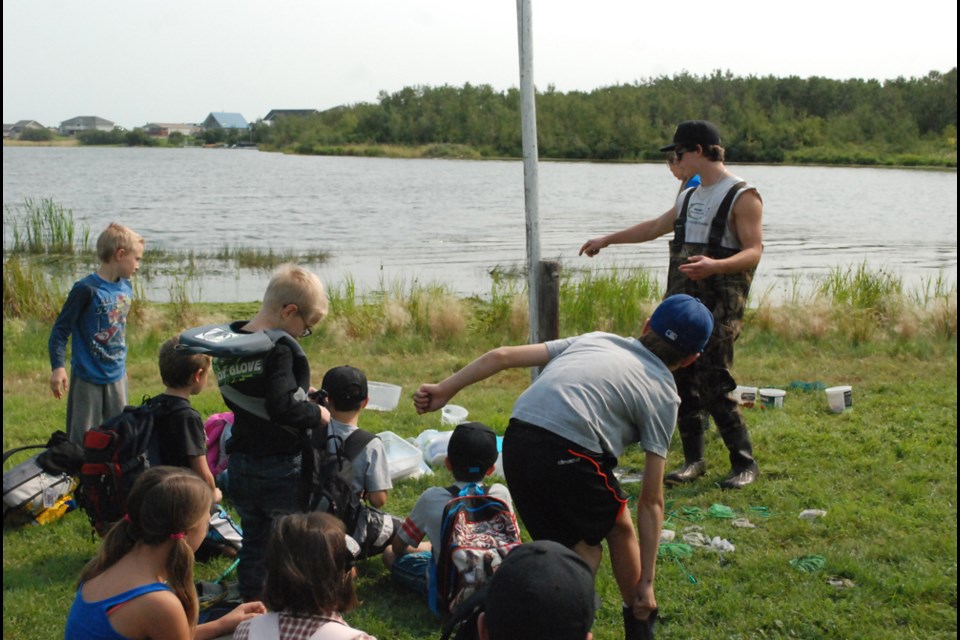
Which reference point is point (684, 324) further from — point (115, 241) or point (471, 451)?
point (115, 241)

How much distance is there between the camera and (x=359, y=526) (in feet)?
14.7

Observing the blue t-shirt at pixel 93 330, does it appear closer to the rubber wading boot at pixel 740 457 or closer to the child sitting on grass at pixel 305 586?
the child sitting on grass at pixel 305 586

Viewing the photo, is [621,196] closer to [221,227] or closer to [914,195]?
[914,195]

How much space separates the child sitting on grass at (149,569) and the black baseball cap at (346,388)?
135cm

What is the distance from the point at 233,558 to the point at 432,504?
1.23 metres

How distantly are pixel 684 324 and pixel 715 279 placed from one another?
7.96ft

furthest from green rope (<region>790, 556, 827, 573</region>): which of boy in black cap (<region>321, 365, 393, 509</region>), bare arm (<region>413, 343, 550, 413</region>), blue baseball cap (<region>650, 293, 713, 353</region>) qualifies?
boy in black cap (<region>321, 365, 393, 509</region>)

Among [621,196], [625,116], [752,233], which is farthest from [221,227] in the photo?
[625,116]

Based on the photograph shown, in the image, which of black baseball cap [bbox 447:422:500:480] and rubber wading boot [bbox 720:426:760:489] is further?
rubber wading boot [bbox 720:426:760:489]

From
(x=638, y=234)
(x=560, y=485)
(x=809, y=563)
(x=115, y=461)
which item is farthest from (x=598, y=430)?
(x=638, y=234)

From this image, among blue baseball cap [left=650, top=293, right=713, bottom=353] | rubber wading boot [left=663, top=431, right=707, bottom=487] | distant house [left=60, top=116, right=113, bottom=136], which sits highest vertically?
distant house [left=60, top=116, right=113, bottom=136]

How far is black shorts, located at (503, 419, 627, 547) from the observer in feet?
11.0

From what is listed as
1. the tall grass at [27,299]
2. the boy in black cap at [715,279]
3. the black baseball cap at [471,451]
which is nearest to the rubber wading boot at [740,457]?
the boy in black cap at [715,279]

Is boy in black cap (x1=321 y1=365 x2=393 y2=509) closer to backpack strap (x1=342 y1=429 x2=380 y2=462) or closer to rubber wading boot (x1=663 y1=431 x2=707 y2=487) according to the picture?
backpack strap (x1=342 y1=429 x2=380 y2=462)
